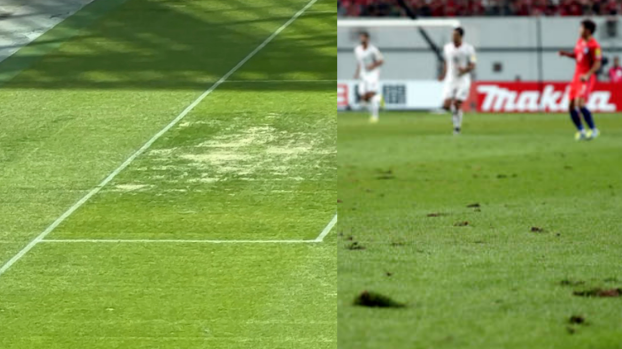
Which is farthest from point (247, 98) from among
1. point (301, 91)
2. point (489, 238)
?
point (489, 238)

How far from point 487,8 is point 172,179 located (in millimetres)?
25460

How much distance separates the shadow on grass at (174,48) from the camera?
61.4ft

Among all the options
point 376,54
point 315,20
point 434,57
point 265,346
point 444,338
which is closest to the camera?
point 444,338

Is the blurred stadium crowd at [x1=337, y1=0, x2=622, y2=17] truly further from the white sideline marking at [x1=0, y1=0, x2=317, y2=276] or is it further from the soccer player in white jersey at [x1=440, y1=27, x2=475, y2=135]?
the white sideline marking at [x1=0, y1=0, x2=317, y2=276]

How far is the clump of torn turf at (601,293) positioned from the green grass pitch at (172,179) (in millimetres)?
1642

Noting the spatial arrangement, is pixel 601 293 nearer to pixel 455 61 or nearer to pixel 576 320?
pixel 576 320

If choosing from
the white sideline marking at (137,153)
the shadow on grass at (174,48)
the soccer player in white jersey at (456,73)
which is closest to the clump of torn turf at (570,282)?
the white sideline marking at (137,153)

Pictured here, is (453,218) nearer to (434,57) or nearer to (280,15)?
(280,15)

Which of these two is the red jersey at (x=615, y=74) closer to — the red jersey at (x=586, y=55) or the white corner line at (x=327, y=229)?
the red jersey at (x=586, y=55)

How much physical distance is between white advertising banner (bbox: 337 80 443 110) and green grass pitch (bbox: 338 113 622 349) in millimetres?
12663

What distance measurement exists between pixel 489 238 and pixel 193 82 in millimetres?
8828

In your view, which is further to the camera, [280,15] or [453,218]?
[280,15]

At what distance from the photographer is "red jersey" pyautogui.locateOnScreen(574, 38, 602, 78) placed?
20828mm

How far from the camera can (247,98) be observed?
17.6m
